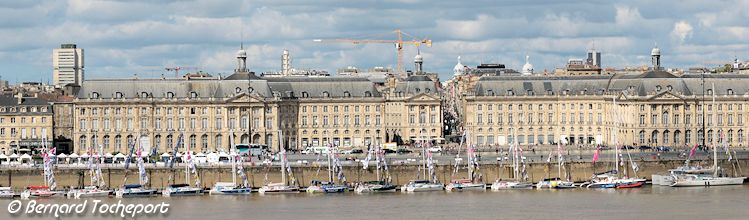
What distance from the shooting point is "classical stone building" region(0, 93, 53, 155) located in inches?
6954

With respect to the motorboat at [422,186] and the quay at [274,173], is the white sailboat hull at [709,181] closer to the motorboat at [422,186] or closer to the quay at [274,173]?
the quay at [274,173]

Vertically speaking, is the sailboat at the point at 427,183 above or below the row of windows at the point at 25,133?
below

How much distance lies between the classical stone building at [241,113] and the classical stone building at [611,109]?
567 cm

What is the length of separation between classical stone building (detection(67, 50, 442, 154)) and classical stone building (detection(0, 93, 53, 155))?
2.44 meters

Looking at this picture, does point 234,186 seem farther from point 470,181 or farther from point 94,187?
point 470,181

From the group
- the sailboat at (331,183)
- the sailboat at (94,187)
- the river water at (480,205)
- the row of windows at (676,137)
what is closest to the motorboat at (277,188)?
the sailboat at (331,183)

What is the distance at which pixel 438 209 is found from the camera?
419ft

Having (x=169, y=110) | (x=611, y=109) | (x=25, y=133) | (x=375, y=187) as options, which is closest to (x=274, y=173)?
(x=375, y=187)

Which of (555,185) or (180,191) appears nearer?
(180,191)

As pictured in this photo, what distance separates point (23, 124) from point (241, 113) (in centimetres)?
1717

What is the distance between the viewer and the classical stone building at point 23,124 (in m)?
177

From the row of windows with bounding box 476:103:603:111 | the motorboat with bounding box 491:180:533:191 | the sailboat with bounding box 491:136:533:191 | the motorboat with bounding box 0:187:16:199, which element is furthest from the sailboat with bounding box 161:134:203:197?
the row of windows with bounding box 476:103:603:111

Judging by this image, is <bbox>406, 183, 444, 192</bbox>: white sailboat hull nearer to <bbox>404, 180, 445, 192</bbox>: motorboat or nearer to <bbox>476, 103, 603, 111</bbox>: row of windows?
<bbox>404, 180, 445, 192</bbox>: motorboat

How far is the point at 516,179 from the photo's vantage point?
5763 inches
